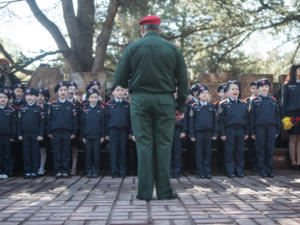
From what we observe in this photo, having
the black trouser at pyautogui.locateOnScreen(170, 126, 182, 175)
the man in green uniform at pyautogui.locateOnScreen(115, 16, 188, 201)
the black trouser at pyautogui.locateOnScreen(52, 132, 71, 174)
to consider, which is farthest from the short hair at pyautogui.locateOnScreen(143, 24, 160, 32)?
the black trouser at pyautogui.locateOnScreen(52, 132, 71, 174)

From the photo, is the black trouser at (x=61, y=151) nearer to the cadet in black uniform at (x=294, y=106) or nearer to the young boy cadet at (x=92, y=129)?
the young boy cadet at (x=92, y=129)

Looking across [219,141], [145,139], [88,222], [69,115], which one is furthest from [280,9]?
[88,222]

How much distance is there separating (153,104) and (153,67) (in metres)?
0.44

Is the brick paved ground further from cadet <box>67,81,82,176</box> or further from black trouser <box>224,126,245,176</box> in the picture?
cadet <box>67,81,82,176</box>

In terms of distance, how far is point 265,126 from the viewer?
6.52 meters

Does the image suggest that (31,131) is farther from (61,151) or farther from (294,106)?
(294,106)

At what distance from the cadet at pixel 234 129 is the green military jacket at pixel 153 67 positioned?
255 centimetres

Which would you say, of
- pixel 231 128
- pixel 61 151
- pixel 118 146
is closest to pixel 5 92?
pixel 61 151

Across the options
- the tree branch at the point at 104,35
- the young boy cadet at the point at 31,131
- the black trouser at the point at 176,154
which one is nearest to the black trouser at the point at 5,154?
the young boy cadet at the point at 31,131

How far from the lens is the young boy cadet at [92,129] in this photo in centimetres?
651

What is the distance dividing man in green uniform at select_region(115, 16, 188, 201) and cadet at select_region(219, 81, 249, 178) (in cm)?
258

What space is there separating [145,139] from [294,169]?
436 cm

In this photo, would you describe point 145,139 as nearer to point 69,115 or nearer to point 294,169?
point 69,115

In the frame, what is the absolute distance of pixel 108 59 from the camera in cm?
1338
